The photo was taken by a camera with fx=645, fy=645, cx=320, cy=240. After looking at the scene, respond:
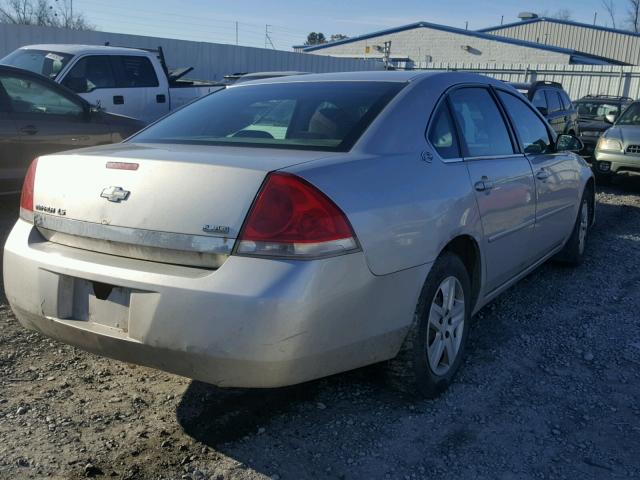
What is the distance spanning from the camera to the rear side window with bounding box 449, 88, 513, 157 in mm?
3709

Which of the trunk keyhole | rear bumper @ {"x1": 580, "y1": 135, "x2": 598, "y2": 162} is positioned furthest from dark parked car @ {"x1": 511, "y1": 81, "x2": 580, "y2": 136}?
the trunk keyhole

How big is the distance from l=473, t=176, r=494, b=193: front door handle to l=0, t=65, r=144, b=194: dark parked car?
5102 millimetres

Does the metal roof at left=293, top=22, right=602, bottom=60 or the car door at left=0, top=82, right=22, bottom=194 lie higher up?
the metal roof at left=293, top=22, right=602, bottom=60

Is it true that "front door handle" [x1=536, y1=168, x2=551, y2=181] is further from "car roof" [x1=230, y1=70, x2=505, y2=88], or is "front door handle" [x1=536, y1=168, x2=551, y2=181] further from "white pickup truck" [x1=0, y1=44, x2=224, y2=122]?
"white pickup truck" [x1=0, y1=44, x2=224, y2=122]

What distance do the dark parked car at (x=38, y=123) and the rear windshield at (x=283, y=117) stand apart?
11.9ft

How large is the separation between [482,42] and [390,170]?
39.6 meters

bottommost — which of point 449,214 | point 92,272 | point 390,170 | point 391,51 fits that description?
point 92,272

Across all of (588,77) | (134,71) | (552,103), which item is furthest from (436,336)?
(588,77)

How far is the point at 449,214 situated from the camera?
316 cm

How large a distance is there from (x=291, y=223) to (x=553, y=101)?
1128 cm

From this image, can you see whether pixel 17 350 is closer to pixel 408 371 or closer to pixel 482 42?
pixel 408 371

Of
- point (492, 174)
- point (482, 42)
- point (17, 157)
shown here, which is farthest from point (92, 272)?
point (482, 42)

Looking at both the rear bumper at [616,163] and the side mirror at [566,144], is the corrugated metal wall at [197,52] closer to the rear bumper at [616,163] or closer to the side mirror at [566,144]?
the rear bumper at [616,163]

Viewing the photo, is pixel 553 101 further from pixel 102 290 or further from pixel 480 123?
pixel 102 290
